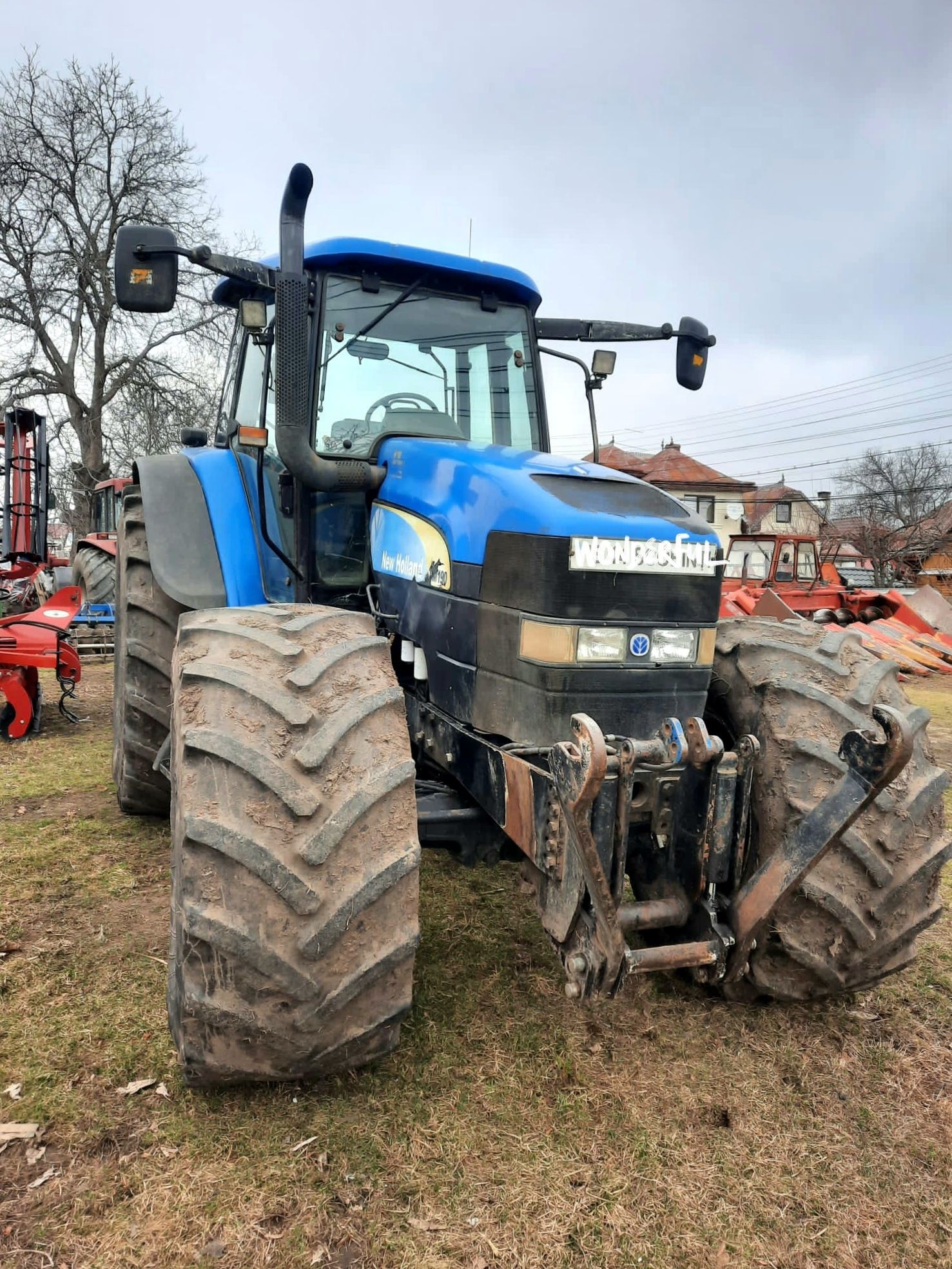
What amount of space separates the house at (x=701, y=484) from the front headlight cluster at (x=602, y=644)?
152ft

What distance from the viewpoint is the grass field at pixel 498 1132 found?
198 centimetres

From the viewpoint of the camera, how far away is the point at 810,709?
284 cm

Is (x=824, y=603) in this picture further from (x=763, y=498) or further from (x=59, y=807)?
(x=763, y=498)

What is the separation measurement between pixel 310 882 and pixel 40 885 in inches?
91.3

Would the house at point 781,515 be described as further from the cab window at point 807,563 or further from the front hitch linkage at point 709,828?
the front hitch linkage at point 709,828

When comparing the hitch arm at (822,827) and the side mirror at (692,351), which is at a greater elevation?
the side mirror at (692,351)

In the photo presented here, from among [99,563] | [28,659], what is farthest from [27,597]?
[28,659]

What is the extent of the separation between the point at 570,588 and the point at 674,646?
1.25 feet

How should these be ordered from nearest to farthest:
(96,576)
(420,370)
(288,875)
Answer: (288,875)
(420,370)
(96,576)

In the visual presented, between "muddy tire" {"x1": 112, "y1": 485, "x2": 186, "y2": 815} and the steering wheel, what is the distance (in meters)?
1.20

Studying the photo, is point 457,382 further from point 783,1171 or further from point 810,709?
point 783,1171

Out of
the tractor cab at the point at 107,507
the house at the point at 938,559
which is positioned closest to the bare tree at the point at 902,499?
the house at the point at 938,559

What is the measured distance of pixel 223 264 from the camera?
2.91 m

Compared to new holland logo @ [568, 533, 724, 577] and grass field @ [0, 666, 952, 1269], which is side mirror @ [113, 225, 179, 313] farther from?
grass field @ [0, 666, 952, 1269]
